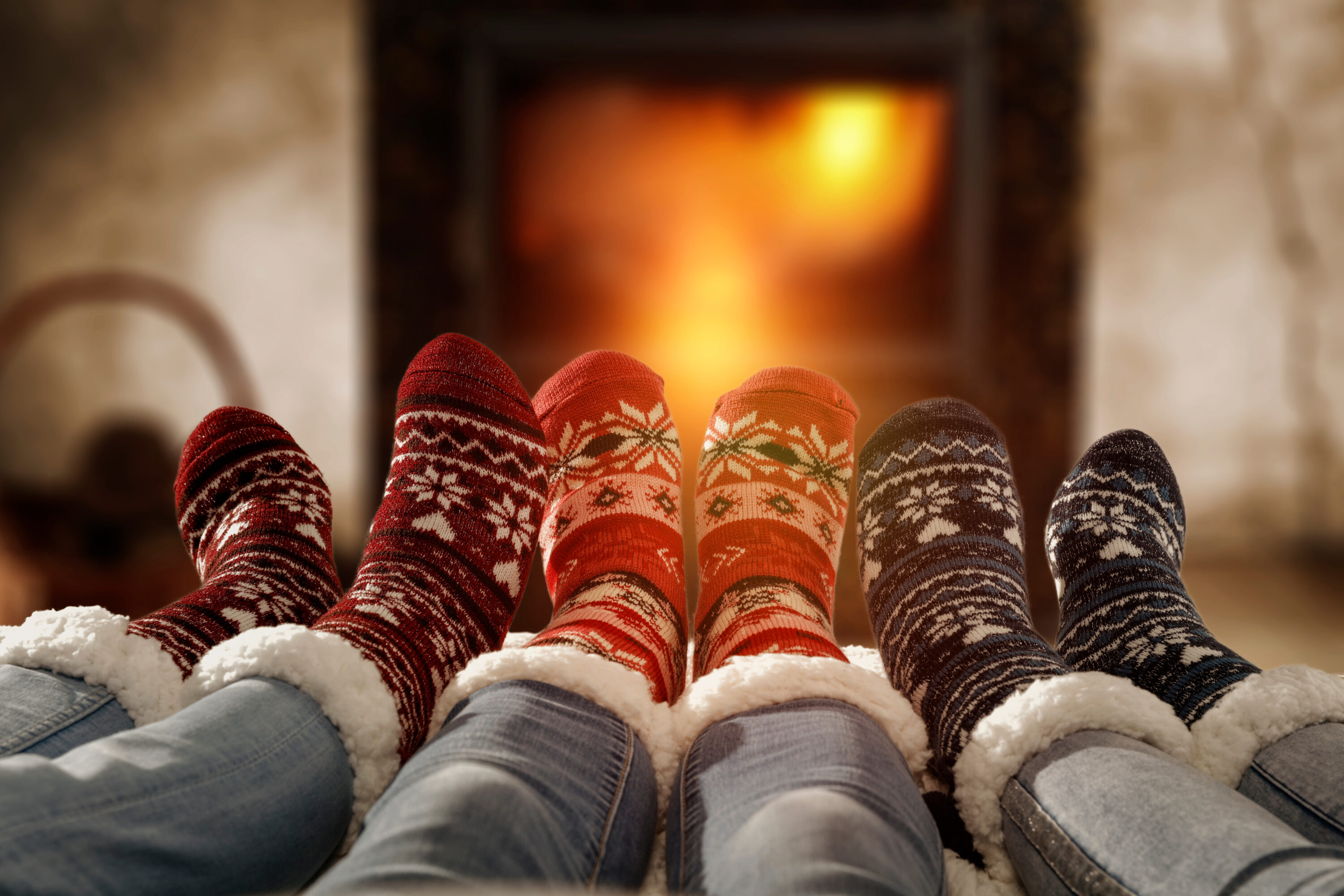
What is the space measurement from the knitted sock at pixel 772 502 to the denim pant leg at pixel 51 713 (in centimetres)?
36

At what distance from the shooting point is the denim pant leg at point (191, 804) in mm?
300

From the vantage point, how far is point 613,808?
39cm

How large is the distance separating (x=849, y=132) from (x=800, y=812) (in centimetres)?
163

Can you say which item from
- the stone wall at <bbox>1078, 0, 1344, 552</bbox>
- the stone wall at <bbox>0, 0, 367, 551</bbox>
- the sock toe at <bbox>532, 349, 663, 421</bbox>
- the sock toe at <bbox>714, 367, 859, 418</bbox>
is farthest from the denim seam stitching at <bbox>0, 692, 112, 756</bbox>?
the stone wall at <bbox>1078, 0, 1344, 552</bbox>

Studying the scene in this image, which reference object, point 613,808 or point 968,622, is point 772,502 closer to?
point 968,622

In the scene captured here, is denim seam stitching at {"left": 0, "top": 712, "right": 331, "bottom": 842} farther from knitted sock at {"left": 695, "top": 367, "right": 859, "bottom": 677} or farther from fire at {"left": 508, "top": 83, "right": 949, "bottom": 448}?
fire at {"left": 508, "top": 83, "right": 949, "bottom": 448}

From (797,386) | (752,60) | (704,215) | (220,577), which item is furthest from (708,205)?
(220,577)

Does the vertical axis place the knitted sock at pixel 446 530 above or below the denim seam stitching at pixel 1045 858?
above

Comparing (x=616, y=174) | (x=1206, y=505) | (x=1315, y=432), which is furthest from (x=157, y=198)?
(x=1315, y=432)

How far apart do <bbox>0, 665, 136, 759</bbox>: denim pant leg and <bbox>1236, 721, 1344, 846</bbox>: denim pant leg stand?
60cm

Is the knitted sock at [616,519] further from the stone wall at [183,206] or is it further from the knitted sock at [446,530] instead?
the stone wall at [183,206]

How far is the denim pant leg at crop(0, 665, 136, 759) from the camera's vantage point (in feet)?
1.32

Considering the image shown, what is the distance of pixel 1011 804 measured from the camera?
1.38ft

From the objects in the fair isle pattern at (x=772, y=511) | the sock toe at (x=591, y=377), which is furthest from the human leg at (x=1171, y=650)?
the sock toe at (x=591, y=377)
